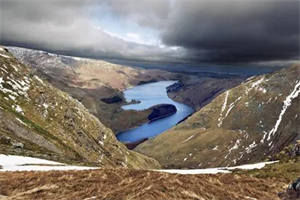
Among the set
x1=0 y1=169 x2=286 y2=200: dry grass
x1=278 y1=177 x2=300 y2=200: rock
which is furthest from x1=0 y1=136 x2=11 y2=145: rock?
x1=278 y1=177 x2=300 y2=200: rock

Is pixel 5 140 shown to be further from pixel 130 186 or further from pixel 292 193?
pixel 292 193

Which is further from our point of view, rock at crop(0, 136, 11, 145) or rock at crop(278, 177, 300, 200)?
rock at crop(0, 136, 11, 145)

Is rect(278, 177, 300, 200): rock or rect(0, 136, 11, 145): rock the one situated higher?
rect(0, 136, 11, 145): rock

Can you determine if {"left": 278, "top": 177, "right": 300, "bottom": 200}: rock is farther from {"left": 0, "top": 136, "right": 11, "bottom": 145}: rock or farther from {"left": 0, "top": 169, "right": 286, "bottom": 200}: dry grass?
{"left": 0, "top": 136, "right": 11, "bottom": 145}: rock

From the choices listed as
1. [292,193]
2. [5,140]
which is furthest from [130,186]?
[5,140]

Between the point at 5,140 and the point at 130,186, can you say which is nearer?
the point at 130,186

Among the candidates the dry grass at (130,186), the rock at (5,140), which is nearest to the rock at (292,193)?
the dry grass at (130,186)

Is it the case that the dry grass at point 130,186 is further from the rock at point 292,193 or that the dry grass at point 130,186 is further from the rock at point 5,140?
the rock at point 5,140

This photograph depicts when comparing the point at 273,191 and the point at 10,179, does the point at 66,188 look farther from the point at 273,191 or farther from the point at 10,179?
the point at 273,191
